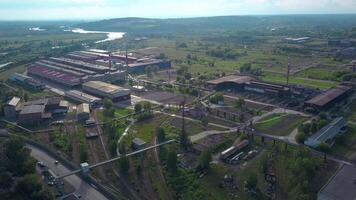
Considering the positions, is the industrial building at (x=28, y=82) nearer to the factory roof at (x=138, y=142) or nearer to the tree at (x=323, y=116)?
the factory roof at (x=138, y=142)

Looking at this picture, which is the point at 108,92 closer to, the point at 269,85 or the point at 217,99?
the point at 217,99

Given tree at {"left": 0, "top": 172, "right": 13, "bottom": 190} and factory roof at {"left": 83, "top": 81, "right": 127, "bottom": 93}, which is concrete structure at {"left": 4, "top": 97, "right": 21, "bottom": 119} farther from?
tree at {"left": 0, "top": 172, "right": 13, "bottom": 190}

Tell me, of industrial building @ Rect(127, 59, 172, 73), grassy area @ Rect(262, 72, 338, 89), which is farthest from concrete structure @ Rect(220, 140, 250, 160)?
industrial building @ Rect(127, 59, 172, 73)

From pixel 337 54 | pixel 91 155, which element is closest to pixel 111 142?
pixel 91 155

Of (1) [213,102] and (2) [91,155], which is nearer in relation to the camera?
(2) [91,155]

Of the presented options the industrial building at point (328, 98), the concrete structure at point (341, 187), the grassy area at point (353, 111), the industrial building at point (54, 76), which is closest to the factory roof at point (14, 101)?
the industrial building at point (54, 76)

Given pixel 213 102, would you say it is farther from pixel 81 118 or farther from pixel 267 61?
pixel 267 61

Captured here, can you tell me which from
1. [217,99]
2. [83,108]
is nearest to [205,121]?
[217,99]
